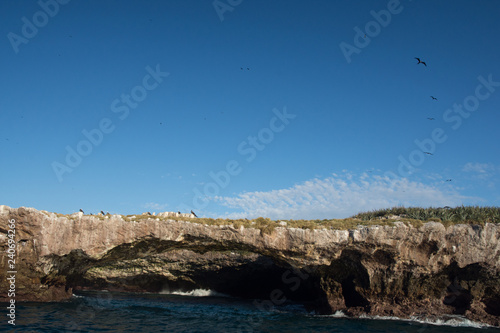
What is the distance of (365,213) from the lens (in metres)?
32.2

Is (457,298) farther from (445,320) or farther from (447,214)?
(447,214)

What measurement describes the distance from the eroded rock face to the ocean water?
1.29 metres

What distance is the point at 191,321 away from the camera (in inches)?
688

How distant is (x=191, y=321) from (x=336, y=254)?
8474mm

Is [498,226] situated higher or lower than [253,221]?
lower

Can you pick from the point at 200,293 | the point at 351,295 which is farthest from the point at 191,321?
the point at 200,293

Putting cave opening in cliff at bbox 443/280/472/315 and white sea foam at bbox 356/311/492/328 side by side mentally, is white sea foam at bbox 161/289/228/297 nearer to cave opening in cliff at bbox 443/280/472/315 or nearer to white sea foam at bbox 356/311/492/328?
white sea foam at bbox 356/311/492/328

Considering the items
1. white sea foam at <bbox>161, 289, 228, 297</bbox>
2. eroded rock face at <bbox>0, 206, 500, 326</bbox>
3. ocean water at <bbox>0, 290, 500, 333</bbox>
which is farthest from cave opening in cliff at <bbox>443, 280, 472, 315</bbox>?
white sea foam at <bbox>161, 289, 228, 297</bbox>

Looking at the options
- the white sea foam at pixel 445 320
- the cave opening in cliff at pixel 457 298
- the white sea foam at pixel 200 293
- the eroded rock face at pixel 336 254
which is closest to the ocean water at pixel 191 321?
the white sea foam at pixel 445 320

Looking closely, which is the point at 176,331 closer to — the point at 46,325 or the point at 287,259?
the point at 46,325

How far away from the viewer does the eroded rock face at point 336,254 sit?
1805 cm

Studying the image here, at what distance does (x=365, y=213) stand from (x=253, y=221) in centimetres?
1604

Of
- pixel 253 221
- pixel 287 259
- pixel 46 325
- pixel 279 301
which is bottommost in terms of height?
pixel 279 301

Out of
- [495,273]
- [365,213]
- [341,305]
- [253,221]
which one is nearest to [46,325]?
[253,221]
